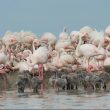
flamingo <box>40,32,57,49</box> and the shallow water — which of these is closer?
the shallow water

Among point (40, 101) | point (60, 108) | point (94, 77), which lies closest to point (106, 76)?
point (94, 77)

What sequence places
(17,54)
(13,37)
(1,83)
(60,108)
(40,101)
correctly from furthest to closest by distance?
1. (13,37)
2. (17,54)
3. (1,83)
4. (40,101)
5. (60,108)

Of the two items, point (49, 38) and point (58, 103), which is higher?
point (49, 38)

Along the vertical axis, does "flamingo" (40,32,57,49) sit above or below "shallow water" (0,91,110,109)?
above

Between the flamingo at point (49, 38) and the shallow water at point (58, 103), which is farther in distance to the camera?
the flamingo at point (49, 38)

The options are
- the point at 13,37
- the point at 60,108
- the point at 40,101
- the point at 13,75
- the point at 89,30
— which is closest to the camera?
the point at 60,108

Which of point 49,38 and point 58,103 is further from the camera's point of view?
point 49,38

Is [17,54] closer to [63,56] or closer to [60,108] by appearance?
[63,56]

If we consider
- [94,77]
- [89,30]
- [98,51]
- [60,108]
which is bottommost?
[60,108]

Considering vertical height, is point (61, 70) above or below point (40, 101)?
above

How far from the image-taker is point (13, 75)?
37.3 metres

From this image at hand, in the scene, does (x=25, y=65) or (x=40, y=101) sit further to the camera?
(x=25, y=65)

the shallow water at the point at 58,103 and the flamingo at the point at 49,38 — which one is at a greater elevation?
the flamingo at the point at 49,38

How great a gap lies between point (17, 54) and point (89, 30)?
911 centimetres
